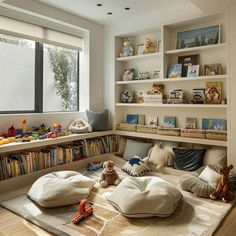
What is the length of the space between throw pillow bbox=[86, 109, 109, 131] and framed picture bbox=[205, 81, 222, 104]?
164cm

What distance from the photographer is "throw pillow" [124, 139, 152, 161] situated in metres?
3.67

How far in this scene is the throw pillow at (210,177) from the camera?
2585mm

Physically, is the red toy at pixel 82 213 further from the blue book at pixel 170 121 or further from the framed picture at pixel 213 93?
the framed picture at pixel 213 93

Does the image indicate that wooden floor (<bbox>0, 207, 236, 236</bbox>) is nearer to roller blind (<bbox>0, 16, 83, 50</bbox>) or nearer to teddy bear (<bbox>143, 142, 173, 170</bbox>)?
A: teddy bear (<bbox>143, 142, 173, 170</bbox>)

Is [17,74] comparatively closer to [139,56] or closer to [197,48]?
[139,56]

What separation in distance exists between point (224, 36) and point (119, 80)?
70.7 inches

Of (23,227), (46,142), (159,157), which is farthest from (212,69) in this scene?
(23,227)

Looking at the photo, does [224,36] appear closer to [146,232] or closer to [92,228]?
[146,232]

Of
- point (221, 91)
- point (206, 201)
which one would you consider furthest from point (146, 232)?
point (221, 91)

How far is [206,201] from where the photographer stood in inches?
96.5

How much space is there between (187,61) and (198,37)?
36 centimetres

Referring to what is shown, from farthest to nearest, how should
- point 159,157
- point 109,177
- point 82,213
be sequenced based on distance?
point 159,157 < point 109,177 < point 82,213

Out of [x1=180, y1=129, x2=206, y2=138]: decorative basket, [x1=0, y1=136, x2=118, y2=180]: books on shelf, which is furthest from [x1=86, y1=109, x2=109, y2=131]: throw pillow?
[x1=180, y1=129, x2=206, y2=138]: decorative basket

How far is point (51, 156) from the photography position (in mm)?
3236
